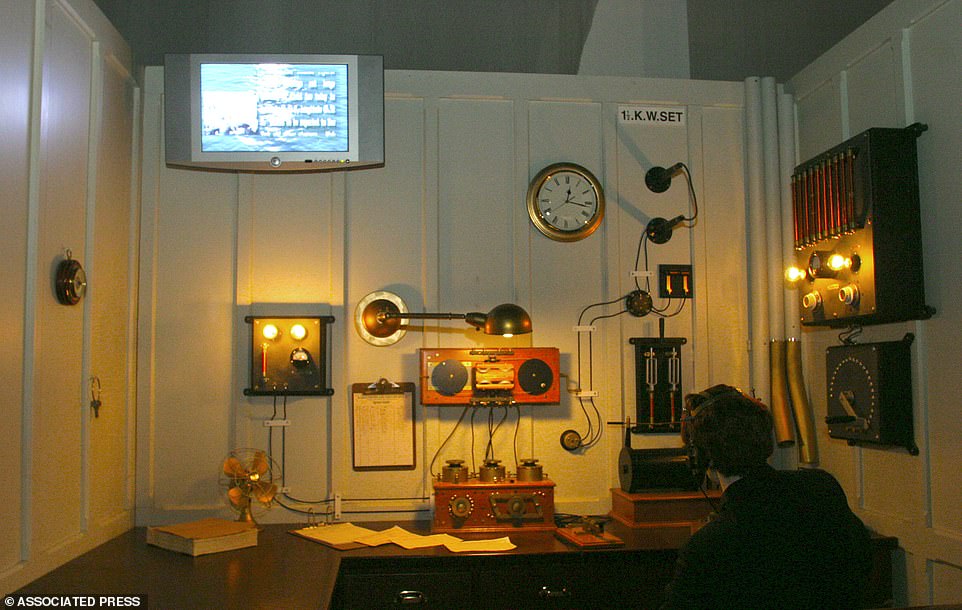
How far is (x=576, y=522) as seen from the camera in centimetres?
342

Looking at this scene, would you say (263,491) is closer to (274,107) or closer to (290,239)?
(290,239)

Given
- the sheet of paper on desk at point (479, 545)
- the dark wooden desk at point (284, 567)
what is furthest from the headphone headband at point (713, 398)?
the sheet of paper on desk at point (479, 545)

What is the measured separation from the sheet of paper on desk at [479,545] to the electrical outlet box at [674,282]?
55.2 inches

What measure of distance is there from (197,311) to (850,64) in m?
2.98

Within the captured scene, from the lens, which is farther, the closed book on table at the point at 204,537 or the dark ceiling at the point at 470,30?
the dark ceiling at the point at 470,30

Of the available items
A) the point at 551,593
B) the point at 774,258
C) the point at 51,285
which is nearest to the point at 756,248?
the point at 774,258

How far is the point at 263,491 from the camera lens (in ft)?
11.0

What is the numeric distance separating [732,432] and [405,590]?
1.39 metres

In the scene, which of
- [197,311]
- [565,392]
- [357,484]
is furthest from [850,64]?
[197,311]

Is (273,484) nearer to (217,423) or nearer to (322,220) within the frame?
(217,423)

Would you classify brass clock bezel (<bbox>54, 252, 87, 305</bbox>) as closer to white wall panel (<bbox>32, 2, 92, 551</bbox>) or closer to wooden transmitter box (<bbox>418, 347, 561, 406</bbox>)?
white wall panel (<bbox>32, 2, 92, 551</bbox>)

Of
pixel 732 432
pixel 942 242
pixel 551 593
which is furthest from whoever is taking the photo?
pixel 551 593

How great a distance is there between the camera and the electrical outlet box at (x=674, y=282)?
384cm

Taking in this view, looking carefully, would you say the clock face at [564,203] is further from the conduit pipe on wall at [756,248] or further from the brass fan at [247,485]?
the brass fan at [247,485]
